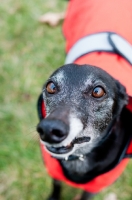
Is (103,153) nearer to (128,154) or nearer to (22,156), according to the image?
(128,154)

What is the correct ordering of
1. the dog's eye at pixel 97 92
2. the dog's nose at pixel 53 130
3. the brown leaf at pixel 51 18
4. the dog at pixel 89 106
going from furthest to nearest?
the brown leaf at pixel 51 18 → the dog's eye at pixel 97 92 → the dog at pixel 89 106 → the dog's nose at pixel 53 130

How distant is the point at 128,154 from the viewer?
82.2 inches

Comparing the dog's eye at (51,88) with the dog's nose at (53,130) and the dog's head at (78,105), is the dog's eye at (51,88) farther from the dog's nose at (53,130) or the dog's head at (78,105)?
the dog's nose at (53,130)

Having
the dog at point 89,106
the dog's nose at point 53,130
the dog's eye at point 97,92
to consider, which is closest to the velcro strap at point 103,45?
the dog at point 89,106

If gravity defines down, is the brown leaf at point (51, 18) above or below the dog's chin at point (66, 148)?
above

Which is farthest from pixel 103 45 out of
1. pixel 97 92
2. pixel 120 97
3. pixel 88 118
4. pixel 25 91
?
pixel 25 91

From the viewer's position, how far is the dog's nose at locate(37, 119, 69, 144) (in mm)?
1474

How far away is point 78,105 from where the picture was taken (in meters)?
1.65

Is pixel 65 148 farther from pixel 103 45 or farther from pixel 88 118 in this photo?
pixel 103 45

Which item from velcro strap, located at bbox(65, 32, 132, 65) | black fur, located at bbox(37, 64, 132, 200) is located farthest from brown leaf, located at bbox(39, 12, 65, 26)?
black fur, located at bbox(37, 64, 132, 200)

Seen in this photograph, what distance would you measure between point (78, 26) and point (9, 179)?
47.4 inches

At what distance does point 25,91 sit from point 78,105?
58.4 inches

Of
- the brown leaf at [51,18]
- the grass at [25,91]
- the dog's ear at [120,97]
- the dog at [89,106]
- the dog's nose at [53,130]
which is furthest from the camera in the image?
the brown leaf at [51,18]

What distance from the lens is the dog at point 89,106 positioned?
161 cm
